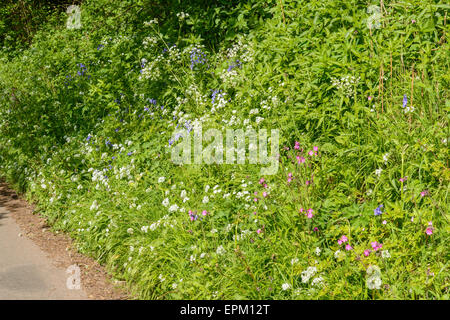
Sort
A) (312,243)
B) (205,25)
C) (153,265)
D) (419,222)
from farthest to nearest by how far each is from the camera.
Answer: (205,25) < (153,265) < (312,243) < (419,222)

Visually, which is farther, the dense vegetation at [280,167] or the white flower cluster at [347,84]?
the white flower cluster at [347,84]

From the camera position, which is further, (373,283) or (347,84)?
(347,84)

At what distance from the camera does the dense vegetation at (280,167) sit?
3.36 meters

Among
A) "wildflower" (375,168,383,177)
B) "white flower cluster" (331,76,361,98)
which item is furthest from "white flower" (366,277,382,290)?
"white flower cluster" (331,76,361,98)

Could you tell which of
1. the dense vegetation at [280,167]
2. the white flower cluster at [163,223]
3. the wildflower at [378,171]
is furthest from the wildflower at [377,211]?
the white flower cluster at [163,223]

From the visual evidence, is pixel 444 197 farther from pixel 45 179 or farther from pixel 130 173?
pixel 45 179

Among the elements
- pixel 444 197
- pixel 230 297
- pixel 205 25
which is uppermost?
pixel 205 25

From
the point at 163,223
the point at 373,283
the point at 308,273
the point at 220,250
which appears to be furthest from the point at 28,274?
the point at 373,283

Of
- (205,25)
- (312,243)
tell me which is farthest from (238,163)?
(205,25)

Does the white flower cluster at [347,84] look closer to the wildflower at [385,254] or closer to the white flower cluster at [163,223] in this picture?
the wildflower at [385,254]

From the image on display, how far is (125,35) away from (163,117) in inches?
98.5

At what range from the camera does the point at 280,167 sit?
4.26m

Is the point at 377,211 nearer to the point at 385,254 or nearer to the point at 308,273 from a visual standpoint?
the point at 385,254

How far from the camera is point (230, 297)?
11.2ft
